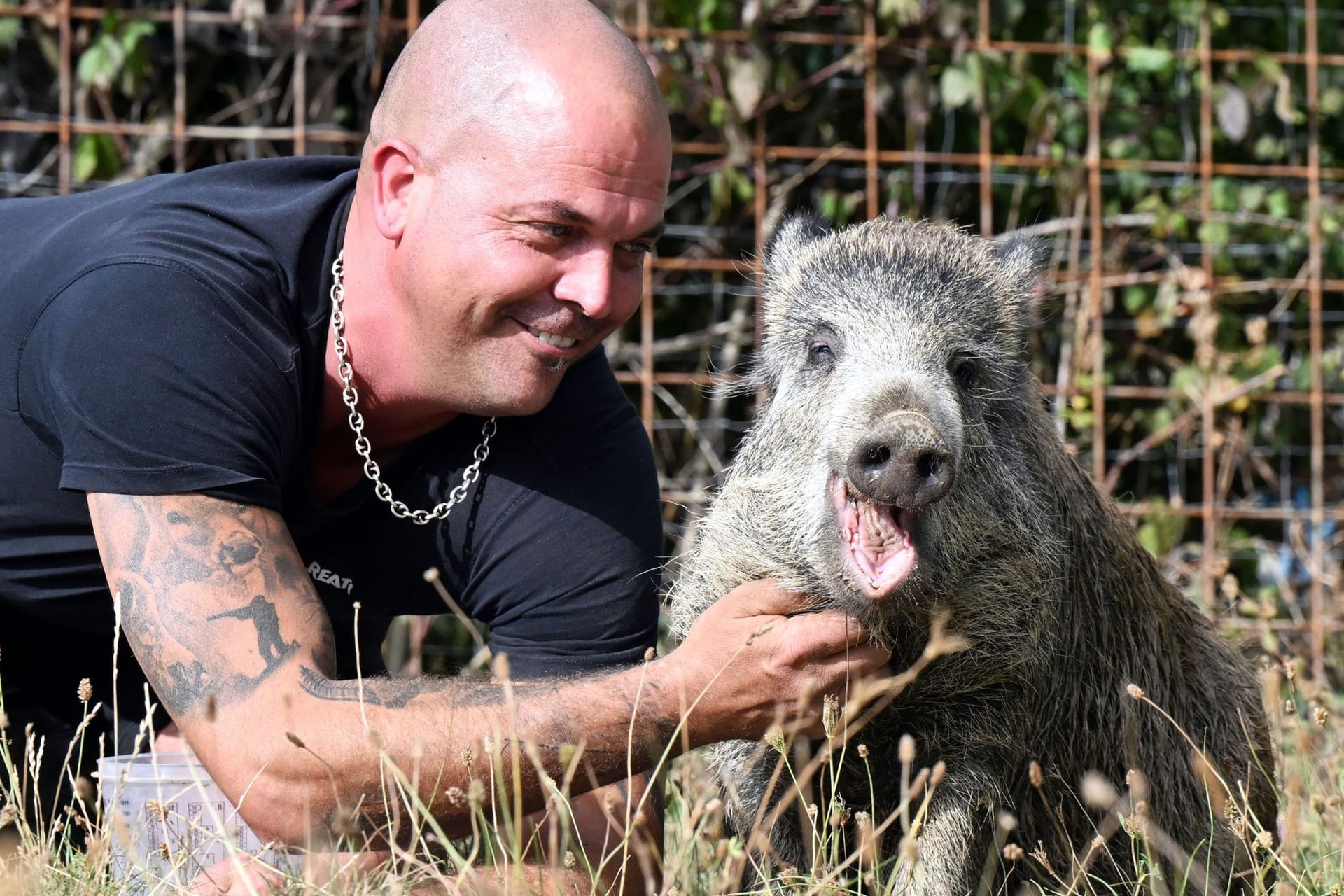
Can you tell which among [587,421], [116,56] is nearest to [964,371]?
[587,421]

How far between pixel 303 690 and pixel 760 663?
0.81 metres

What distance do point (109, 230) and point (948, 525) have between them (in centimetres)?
176

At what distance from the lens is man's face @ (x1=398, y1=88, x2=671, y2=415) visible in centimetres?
288

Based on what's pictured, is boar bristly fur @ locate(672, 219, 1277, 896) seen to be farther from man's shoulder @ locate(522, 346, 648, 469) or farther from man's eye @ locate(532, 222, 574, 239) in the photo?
man's eye @ locate(532, 222, 574, 239)

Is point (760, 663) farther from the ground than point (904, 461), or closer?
closer

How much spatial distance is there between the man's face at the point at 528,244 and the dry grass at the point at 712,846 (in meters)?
0.82

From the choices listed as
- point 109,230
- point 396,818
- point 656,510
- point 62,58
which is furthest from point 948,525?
point 62,58

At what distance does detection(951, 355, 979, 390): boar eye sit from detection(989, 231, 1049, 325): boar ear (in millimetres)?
414

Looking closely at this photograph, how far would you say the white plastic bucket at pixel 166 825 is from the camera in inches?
93.1

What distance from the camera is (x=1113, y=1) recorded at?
5.93 m

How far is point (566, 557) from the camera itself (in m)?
3.29

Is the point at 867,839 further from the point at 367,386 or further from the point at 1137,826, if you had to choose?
the point at 367,386

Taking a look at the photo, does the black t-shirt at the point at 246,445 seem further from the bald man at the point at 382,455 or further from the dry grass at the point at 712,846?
the dry grass at the point at 712,846

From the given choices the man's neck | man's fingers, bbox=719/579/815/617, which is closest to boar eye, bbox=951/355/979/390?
man's fingers, bbox=719/579/815/617
